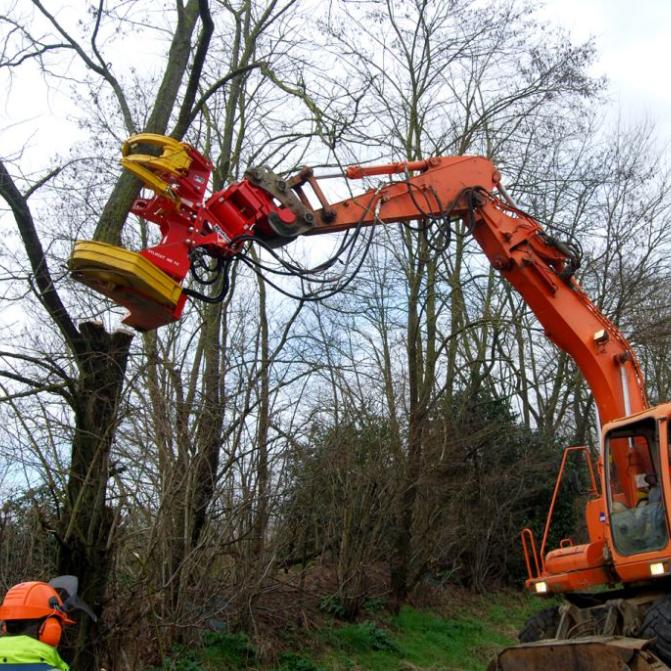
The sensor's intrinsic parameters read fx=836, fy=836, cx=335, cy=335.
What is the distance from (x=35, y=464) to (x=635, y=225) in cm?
1943

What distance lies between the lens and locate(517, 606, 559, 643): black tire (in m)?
8.35

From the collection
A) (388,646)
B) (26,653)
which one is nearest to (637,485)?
(388,646)

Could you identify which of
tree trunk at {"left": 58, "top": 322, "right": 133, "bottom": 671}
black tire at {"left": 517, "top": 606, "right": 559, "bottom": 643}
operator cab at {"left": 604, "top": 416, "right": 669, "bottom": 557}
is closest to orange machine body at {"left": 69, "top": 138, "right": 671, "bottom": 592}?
operator cab at {"left": 604, "top": 416, "right": 669, "bottom": 557}

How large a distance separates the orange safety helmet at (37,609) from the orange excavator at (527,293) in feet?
9.08

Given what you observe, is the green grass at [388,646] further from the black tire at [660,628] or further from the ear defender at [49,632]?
the ear defender at [49,632]

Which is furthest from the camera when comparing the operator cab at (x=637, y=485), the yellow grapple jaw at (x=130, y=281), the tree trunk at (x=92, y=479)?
the operator cab at (x=637, y=485)

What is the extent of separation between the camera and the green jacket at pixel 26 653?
3.35 metres

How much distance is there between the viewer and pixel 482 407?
19.1 m

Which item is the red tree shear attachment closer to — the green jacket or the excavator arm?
the excavator arm

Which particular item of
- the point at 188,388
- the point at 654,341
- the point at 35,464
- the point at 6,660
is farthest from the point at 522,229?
the point at 654,341

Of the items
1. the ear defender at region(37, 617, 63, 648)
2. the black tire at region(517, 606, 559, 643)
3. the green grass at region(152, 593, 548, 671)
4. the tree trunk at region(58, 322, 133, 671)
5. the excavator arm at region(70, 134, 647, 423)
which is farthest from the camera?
the green grass at region(152, 593, 548, 671)

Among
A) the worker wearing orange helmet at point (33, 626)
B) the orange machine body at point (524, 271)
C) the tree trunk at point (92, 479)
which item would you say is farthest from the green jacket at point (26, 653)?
the tree trunk at point (92, 479)

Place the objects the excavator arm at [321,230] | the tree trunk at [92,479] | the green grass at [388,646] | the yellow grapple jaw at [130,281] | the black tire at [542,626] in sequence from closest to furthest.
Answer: the yellow grapple jaw at [130,281] → the excavator arm at [321,230] → the tree trunk at [92,479] → the black tire at [542,626] → the green grass at [388,646]

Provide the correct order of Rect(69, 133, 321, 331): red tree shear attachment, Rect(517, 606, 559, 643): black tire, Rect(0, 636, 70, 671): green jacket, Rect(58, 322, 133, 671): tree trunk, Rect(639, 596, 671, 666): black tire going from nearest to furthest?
Rect(0, 636, 70, 671): green jacket < Rect(69, 133, 321, 331): red tree shear attachment < Rect(639, 596, 671, 666): black tire < Rect(58, 322, 133, 671): tree trunk < Rect(517, 606, 559, 643): black tire
